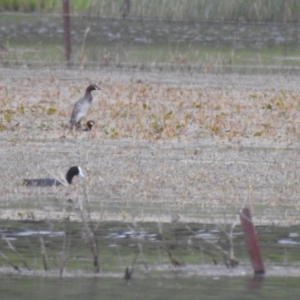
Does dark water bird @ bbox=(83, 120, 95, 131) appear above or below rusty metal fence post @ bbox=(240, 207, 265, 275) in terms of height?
above

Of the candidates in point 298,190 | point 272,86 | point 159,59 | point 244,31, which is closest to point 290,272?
point 298,190

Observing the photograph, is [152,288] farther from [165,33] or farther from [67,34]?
[165,33]

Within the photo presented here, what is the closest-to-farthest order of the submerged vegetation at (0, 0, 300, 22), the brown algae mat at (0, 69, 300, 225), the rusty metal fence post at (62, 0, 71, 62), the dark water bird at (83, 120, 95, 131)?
the brown algae mat at (0, 69, 300, 225) → the dark water bird at (83, 120, 95, 131) → the rusty metal fence post at (62, 0, 71, 62) → the submerged vegetation at (0, 0, 300, 22)

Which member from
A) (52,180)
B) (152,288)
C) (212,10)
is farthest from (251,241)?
(212,10)

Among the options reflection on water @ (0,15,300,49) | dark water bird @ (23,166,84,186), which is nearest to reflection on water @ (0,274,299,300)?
dark water bird @ (23,166,84,186)

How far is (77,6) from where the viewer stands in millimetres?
30922

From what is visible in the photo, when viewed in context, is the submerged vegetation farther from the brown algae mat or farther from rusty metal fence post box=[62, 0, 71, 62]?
the brown algae mat

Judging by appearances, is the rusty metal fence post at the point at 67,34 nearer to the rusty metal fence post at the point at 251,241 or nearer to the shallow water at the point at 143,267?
the shallow water at the point at 143,267

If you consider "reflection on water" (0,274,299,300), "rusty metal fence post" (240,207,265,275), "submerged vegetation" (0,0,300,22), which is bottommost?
"reflection on water" (0,274,299,300)

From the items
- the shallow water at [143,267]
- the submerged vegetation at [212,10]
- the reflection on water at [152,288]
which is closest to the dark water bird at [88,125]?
the shallow water at [143,267]

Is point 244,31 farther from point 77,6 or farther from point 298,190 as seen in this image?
point 298,190

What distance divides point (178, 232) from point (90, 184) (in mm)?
1950

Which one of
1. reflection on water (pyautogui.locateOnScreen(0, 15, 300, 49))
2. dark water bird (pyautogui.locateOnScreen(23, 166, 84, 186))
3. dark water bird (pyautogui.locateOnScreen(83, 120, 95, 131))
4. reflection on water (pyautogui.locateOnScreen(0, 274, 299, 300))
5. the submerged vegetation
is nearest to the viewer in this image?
reflection on water (pyautogui.locateOnScreen(0, 274, 299, 300))

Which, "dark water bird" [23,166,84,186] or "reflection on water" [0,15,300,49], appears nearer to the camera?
"dark water bird" [23,166,84,186]
